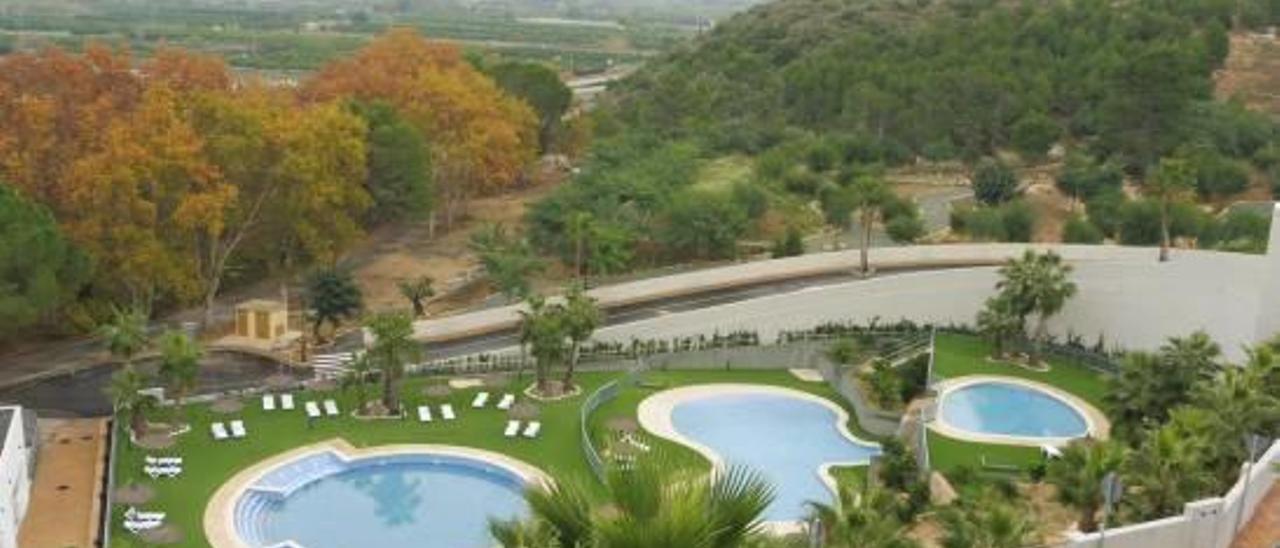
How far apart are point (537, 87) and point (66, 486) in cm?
5016

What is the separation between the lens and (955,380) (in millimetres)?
44125

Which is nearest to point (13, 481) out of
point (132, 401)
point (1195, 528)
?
point (132, 401)

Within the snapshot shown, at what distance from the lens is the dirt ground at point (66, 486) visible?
3078 centimetres

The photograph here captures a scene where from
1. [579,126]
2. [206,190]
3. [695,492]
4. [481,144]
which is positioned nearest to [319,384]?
[206,190]

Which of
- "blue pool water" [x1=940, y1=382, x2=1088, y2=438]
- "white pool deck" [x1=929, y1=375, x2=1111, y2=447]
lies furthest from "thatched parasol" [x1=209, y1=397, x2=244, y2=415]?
"blue pool water" [x1=940, y1=382, x2=1088, y2=438]

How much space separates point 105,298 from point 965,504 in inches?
1315

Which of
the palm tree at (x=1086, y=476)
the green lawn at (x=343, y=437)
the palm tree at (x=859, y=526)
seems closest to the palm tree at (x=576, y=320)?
the green lawn at (x=343, y=437)

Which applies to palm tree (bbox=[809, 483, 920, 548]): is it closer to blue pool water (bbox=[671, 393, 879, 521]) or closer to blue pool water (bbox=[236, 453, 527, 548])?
blue pool water (bbox=[671, 393, 879, 521])

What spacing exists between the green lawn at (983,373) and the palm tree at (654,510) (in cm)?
2703

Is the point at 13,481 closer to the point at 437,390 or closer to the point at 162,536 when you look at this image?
the point at 162,536

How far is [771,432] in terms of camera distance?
4081 cm

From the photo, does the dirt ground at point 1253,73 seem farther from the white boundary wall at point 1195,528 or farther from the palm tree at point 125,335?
the palm tree at point 125,335

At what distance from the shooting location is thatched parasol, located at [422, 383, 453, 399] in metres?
41.8

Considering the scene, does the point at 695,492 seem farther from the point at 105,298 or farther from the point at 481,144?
the point at 481,144
